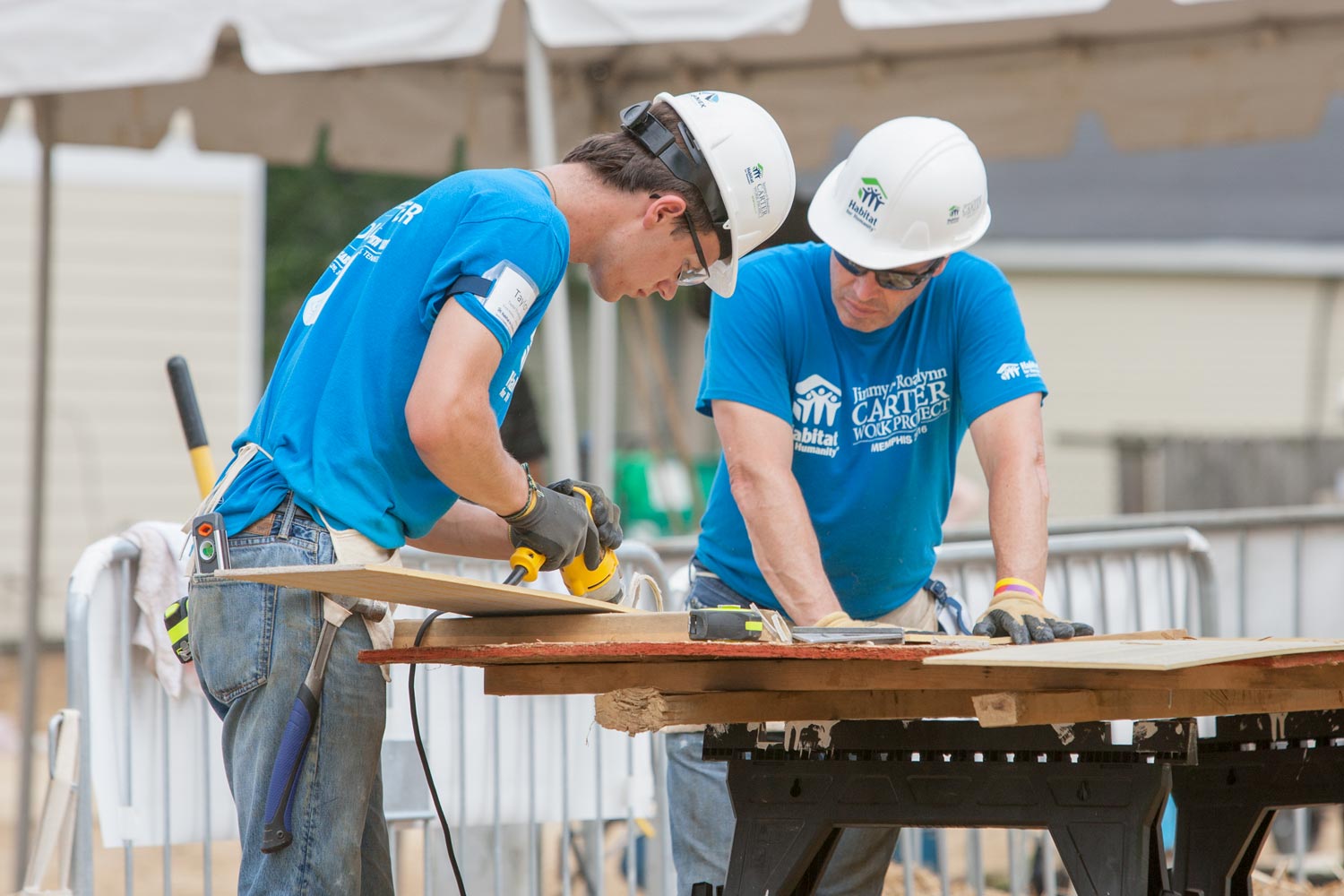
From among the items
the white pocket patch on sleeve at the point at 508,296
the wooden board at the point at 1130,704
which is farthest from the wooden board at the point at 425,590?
the wooden board at the point at 1130,704

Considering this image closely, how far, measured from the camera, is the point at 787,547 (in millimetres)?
3043

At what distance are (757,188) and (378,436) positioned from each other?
79cm

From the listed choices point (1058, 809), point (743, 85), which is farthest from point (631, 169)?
point (743, 85)

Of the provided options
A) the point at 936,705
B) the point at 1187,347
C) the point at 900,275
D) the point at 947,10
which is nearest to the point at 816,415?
the point at 900,275

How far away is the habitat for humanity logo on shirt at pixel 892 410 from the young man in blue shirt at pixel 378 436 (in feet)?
2.66

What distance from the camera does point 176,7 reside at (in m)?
4.97

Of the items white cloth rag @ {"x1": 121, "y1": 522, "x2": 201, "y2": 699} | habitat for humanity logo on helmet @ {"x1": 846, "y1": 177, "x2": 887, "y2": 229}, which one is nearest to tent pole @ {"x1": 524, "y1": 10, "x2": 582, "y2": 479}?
white cloth rag @ {"x1": 121, "y1": 522, "x2": 201, "y2": 699}

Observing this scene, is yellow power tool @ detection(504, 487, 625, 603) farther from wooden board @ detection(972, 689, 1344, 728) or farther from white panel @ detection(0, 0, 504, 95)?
white panel @ detection(0, 0, 504, 95)

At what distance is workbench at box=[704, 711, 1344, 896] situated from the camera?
218cm

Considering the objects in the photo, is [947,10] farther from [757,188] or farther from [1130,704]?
[1130,704]

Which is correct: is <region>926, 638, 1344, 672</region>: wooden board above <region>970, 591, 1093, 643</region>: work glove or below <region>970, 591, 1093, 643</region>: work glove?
below

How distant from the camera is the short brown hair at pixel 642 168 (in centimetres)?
256

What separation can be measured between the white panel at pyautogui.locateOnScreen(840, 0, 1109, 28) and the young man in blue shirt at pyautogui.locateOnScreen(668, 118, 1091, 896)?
5.61 feet

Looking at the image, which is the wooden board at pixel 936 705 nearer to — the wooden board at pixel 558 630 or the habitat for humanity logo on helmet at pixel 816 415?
the wooden board at pixel 558 630
